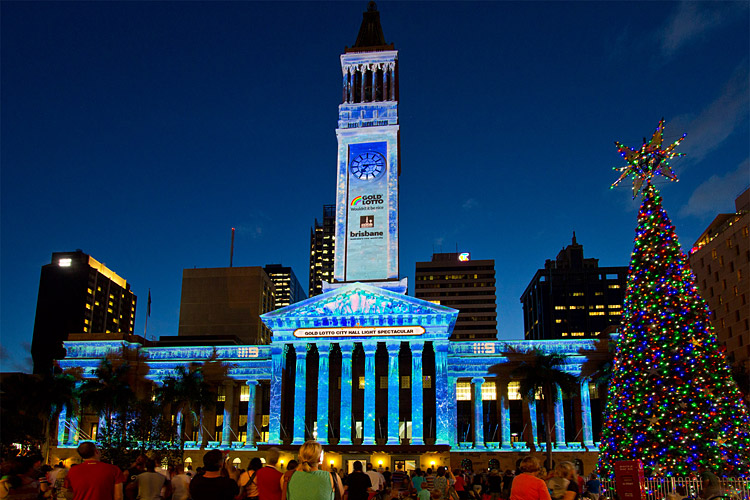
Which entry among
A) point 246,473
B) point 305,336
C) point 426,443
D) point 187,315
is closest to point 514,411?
point 426,443

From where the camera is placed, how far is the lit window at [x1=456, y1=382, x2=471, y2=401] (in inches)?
3127

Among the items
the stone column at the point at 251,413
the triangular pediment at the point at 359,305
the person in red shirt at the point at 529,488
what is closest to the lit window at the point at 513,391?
the triangular pediment at the point at 359,305

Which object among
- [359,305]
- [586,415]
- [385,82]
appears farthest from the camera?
[385,82]

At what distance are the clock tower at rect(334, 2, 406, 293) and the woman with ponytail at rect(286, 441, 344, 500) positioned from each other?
67.6 m

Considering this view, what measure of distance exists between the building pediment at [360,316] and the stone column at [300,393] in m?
1.82

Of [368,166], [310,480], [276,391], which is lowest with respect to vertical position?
[310,480]

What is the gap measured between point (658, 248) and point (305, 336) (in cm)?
4598

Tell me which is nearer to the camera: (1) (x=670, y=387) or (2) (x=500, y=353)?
→ (1) (x=670, y=387)

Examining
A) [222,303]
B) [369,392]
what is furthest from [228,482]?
Answer: [222,303]

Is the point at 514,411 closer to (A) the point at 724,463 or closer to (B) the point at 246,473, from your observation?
(A) the point at 724,463

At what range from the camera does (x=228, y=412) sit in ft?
256

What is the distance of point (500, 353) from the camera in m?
75.7

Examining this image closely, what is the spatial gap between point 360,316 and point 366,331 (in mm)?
1747

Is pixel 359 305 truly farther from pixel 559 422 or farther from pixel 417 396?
pixel 559 422
